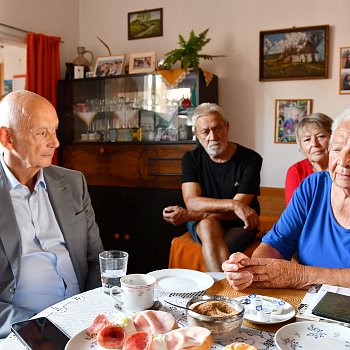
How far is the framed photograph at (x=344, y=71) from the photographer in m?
3.40

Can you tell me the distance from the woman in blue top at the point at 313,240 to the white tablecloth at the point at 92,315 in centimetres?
23

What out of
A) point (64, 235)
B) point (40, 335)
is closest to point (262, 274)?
point (40, 335)

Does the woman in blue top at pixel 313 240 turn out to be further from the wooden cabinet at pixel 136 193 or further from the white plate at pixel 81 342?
the wooden cabinet at pixel 136 193

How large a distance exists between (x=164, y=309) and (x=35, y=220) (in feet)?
2.36

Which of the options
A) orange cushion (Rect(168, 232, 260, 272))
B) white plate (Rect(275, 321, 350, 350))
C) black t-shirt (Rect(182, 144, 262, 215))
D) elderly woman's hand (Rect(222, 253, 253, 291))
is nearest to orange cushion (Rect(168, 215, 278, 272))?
orange cushion (Rect(168, 232, 260, 272))

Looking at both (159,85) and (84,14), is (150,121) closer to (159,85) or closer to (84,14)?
(159,85)

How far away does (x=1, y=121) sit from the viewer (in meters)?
1.59

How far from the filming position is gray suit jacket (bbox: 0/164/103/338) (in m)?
1.42

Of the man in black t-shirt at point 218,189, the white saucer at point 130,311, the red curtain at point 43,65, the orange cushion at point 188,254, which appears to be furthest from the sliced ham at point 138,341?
the red curtain at point 43,65

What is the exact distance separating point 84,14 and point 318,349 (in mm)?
4350

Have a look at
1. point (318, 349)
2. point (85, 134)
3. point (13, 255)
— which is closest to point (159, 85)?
point (85, 134)

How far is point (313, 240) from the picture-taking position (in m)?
1.48

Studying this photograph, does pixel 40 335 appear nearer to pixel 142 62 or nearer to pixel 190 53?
pixel 190 53

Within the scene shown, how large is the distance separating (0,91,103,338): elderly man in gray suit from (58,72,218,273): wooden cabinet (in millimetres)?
1982
